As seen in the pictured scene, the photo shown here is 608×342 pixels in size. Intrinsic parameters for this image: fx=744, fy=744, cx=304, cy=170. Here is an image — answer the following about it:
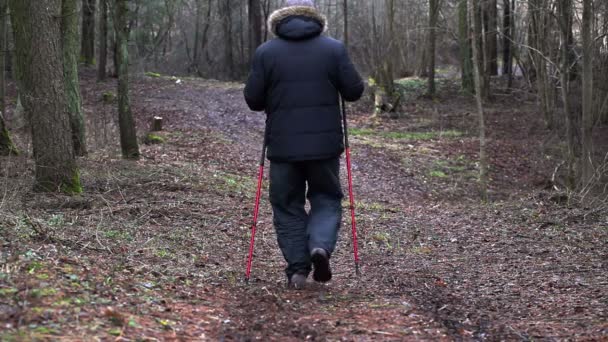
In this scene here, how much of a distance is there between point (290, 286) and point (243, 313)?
85 centimetres

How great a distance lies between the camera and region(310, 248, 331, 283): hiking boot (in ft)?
18.3

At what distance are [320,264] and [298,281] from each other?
260mm

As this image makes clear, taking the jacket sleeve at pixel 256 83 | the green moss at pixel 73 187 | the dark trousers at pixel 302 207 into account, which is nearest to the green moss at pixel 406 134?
the green moss at pixel 73 187

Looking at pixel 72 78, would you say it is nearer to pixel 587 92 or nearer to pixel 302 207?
pixel 302 207

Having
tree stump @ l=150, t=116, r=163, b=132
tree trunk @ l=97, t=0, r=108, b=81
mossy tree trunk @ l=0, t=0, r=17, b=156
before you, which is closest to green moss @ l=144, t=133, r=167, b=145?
tree stump @ l=150, t=116, r=163, b=132

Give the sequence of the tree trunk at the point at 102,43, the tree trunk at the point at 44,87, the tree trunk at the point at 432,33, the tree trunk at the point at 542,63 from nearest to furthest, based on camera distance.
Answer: the tree trunk at the point at 44,87 < the tree trunk at the point at 542,63 < the tree trunk at the point at 102,43 < the tree trunk at the point at 432,33

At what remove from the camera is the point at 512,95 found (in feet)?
97.6

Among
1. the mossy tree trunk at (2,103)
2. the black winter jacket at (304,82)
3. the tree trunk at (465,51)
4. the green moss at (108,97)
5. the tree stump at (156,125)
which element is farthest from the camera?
the tree trunk at (465,51)

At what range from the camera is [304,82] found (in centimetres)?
571

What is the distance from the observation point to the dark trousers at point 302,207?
19.0ft

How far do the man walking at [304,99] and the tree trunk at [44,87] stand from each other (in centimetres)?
393

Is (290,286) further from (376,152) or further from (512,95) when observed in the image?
(512,95)

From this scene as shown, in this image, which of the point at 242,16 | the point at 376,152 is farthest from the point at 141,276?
the point at 242,16

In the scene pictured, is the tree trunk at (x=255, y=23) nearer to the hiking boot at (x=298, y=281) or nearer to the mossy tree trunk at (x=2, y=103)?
the mossy tree trunk at (x=2, y=103)
